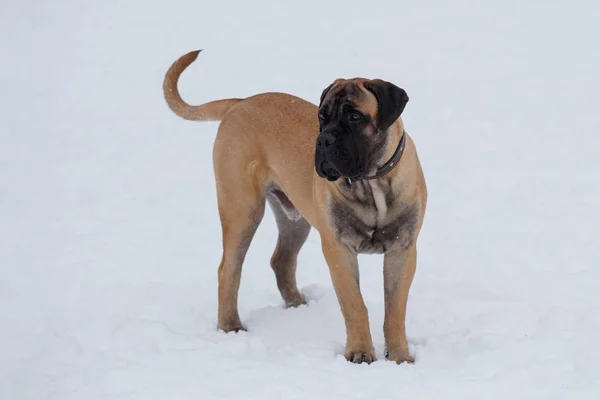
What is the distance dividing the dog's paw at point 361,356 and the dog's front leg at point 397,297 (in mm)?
112

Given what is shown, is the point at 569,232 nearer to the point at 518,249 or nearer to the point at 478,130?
the point at 518,249

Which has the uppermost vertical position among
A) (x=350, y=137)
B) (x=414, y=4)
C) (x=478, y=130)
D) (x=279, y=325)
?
(x=414, y=4)

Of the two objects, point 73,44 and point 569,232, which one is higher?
point 73,44

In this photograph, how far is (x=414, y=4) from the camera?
46.6ft

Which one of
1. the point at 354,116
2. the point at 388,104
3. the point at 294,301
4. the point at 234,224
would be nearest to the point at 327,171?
the point at 354,116

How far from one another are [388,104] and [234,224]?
149cm

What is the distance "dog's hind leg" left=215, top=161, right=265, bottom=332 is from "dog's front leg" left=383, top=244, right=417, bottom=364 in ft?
3.24

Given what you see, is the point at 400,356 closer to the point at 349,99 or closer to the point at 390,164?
the point at 390,164

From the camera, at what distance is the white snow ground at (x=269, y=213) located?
13.7 ft

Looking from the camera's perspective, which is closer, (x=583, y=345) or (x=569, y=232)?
(x=583, y=345)

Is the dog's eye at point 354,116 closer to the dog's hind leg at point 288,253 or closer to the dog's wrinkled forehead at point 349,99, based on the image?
the dog's wrinkled forehead at point 349,99

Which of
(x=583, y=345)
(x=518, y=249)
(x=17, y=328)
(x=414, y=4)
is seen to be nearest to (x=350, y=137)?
(x=583, y=345)

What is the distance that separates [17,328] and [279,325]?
151cm

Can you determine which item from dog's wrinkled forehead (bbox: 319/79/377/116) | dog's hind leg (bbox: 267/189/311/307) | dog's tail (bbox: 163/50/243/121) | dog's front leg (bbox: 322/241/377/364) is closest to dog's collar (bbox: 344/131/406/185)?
dog's wrinkled forehead (bbox: 319/79/377/116)
